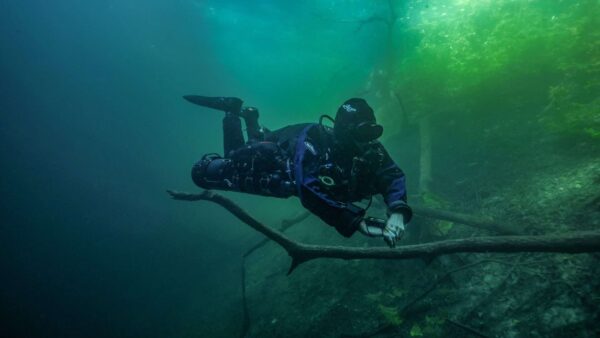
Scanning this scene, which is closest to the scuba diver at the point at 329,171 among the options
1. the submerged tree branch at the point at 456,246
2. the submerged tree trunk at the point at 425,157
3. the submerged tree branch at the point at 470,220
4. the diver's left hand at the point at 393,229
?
the diver's left hand at the point at 393,229

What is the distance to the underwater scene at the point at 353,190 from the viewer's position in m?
4.02

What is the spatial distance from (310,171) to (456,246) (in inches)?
81.4

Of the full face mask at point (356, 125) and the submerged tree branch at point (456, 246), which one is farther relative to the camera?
the full face mask at point (356, 125)

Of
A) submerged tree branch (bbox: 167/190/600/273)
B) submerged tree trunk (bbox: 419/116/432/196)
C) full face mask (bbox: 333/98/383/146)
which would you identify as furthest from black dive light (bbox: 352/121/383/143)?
submerged tree trunk (bbox: 419/116/432/196)

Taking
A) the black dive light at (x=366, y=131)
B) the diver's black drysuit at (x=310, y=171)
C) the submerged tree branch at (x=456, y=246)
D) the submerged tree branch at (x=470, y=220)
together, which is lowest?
the submerged tree branch at (x=470, y=220)

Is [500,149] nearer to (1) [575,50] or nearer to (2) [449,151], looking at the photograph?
(2) [449,151]

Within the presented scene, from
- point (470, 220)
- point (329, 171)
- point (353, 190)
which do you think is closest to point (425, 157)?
point (470, 220)

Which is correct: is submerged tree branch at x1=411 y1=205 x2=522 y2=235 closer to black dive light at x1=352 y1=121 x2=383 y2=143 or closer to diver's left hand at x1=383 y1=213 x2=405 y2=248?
diver's left hand at x1=383 y1=213 x2=405 y2=248

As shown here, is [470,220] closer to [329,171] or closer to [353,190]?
[353,190]

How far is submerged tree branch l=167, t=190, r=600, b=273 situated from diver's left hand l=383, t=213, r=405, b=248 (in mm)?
450

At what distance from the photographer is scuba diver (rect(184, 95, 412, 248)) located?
3203mm

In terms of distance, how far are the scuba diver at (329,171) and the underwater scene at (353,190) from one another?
0.09ft

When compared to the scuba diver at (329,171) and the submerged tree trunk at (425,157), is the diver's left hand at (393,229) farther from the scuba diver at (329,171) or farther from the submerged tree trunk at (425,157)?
the submerged tree trunk at (425,157)

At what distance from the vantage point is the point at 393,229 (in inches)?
125
